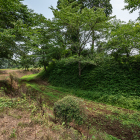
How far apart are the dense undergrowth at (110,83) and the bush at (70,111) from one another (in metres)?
4.47

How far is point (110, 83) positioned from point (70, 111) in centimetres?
651

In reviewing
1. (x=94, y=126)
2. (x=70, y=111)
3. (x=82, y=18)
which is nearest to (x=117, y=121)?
(x=94, y=126)

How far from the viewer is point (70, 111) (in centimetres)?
400

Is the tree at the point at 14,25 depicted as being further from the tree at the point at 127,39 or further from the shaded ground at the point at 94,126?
the tree at the point at 127,39

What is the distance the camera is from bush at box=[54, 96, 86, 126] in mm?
3977

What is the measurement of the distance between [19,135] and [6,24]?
9.93 metres

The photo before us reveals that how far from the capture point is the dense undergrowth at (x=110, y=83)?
738cm

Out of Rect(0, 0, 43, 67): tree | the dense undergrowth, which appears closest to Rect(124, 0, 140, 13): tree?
the dense undergrowth

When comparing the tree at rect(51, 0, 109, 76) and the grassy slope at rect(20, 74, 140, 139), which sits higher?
the tree at rect(51, 0, 109, 76)

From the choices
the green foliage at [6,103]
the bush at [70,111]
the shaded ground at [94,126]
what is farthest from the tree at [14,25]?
the bush at [70,111]

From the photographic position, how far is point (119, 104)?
7.04 meters

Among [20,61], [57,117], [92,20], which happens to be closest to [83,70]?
[92,20]

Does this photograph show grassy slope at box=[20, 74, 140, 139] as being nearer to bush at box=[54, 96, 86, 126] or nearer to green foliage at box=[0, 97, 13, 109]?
bush at box=[54, 96, 86, 126]

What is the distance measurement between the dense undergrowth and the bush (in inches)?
176
